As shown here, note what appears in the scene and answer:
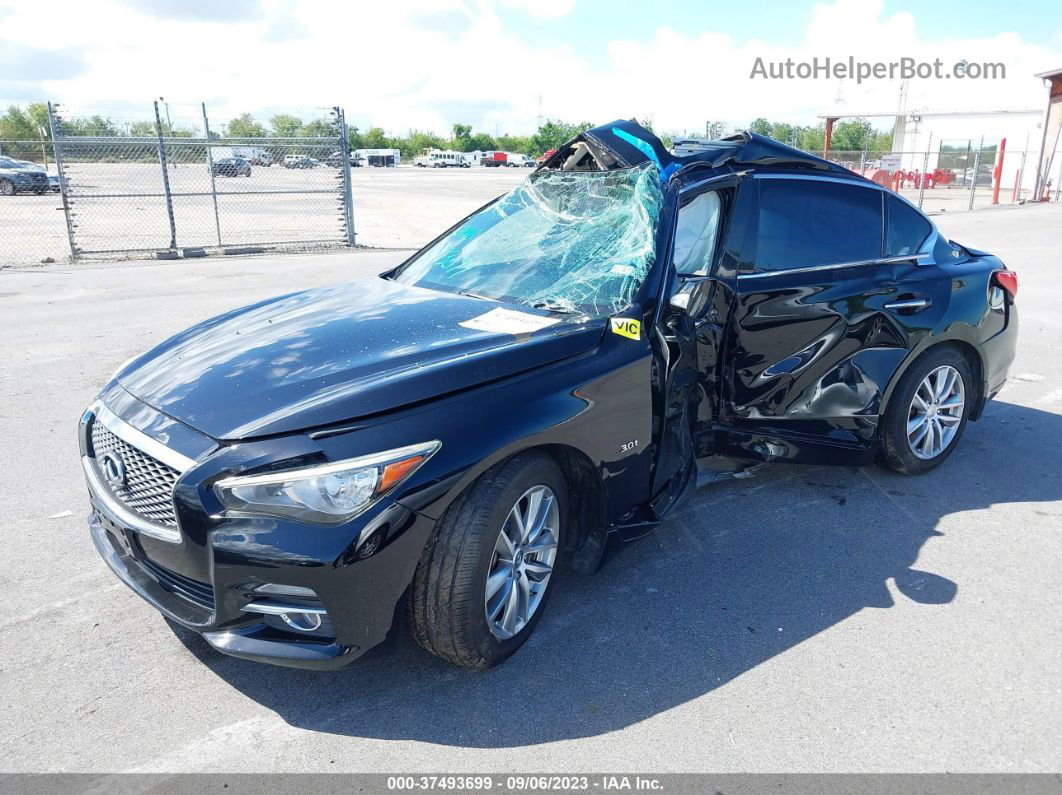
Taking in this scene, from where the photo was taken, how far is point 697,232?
13.3 feet

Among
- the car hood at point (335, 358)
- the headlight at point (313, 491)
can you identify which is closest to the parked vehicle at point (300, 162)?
the car hood at point (335, 358)

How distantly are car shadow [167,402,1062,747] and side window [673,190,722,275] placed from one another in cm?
132

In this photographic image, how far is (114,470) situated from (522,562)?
1488 mm

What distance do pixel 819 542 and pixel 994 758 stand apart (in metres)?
1.49

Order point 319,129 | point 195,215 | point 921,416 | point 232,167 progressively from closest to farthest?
point 921,416 → point 232,167 → point 319,129 → point 195,215

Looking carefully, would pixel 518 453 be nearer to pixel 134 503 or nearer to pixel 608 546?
pixel 608 546

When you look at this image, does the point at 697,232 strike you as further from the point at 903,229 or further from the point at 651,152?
the point at 903,229

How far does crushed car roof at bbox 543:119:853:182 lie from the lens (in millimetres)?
3898

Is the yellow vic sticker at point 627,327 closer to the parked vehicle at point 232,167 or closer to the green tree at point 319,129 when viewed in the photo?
the green tree at point 319,129

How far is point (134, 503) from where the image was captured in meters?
2.77

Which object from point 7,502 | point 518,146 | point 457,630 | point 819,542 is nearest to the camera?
point 457,630

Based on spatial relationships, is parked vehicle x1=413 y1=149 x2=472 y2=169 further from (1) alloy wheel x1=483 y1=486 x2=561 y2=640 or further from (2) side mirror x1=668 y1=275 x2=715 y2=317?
(1) alloy wheel x1=483 y1=486 x2=561 y2=640

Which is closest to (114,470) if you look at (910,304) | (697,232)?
(697,232)

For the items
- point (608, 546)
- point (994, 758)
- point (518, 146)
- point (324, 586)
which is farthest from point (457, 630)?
point (518, 146)
